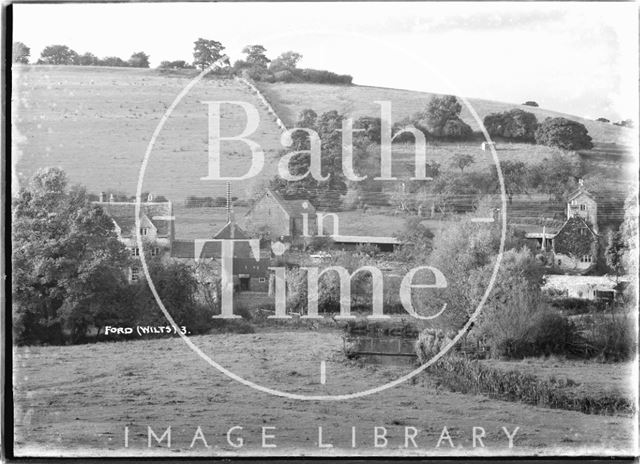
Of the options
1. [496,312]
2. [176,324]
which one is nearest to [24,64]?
[176,324]

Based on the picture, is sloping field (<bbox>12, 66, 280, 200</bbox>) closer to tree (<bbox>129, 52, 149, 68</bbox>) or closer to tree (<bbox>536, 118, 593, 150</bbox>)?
tree (<bbox>129, 52, 149, 68</bbox>)

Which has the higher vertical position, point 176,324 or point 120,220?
point 120,220

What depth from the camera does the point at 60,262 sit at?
11547mm

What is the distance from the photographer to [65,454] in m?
11.2

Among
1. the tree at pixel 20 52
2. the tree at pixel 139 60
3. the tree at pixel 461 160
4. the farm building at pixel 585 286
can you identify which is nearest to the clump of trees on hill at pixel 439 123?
the tree at pixel 461 160

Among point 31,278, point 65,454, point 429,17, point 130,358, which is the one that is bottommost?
point 65,454

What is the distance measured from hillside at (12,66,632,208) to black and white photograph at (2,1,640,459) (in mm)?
22

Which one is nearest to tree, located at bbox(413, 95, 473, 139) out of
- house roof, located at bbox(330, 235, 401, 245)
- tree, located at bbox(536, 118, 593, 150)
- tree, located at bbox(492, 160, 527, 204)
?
tree, located at bbox(492, 160, 527, 204)

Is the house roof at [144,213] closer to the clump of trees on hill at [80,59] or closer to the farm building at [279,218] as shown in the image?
the farm building at [279,218]

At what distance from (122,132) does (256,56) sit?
1493 millimetres

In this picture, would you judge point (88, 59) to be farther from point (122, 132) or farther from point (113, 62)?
point (122, 132)

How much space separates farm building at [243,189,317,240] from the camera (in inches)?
451

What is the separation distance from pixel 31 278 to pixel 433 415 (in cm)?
410

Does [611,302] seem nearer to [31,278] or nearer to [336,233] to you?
[336,233]
